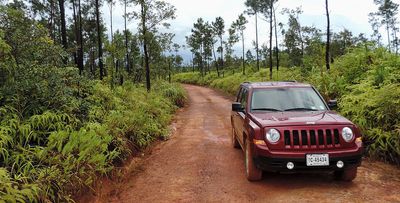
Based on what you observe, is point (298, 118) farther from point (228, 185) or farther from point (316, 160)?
point (228, 185)

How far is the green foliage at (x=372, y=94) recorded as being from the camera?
24.2 ft

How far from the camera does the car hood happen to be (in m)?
5.60

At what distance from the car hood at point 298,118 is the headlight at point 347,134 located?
124 mm

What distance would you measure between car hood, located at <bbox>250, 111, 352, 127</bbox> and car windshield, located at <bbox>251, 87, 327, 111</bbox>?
280mm

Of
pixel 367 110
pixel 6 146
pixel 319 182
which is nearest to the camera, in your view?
pixel 6 146

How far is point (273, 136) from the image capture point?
5539mm

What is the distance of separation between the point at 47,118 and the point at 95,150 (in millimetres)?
1056

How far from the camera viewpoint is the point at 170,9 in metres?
21.7

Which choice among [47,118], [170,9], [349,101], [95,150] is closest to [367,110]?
[349,101]

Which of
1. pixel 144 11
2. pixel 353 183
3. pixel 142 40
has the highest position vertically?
pixel 144 11

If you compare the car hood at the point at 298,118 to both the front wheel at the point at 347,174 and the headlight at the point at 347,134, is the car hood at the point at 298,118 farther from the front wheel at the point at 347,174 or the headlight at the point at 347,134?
the front wheel at the point at 347,174

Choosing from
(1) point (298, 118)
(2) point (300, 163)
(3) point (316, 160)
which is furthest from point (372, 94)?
(2) point (300, 163)

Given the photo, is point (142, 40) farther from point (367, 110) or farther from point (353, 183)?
point (353, 183)

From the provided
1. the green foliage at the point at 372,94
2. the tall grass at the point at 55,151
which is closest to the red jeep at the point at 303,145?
the green foliage at the point at 372,94
